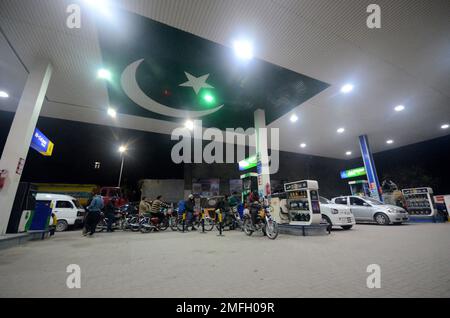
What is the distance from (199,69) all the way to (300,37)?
3457 millimetres

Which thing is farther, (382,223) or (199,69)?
(382,223)

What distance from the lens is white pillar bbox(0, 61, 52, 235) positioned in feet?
15.9

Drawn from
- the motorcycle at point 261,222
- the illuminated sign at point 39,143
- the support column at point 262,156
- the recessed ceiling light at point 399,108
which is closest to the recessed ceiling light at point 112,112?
the illuminated sign at point 39,143

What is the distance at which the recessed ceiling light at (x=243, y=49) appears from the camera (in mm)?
5727

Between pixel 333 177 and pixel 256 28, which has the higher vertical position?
pixel 256 28

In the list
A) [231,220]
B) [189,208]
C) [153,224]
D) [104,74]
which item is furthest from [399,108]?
[104,74]

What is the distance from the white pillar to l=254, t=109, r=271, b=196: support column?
827 centimetres

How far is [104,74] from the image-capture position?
6922 millimetres

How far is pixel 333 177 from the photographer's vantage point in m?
19.0

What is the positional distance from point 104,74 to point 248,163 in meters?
10.5

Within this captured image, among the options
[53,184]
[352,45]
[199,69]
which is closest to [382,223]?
[352,45]
